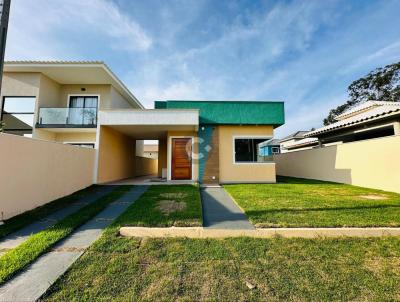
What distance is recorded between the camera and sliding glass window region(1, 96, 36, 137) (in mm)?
10942

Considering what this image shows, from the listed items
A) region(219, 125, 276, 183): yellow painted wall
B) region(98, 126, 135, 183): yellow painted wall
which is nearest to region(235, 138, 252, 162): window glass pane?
region(219, 125, 276, 183): yellow painted wall

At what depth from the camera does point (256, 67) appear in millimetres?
12016

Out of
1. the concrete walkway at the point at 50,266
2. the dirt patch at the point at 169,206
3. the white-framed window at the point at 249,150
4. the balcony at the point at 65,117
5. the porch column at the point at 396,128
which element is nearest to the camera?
the concrete walkway at the point at 50,266

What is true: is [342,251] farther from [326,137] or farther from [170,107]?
[326,137]

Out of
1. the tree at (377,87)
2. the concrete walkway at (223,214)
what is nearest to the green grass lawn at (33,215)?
the concrete walkway at (223,214)

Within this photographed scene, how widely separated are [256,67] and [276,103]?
9.42 feet

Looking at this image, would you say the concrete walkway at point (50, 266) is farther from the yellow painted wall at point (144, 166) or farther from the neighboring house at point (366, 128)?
the yellow painted wall at point (144, 166)

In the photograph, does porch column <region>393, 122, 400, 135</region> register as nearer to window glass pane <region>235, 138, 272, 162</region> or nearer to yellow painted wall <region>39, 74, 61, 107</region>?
window glass pane <region>235, 138, 272, 162</region>

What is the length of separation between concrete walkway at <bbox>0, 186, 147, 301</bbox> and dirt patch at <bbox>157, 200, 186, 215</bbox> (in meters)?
1.31

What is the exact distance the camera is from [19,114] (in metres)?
11.0

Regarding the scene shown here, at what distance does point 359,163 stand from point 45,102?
1679cm

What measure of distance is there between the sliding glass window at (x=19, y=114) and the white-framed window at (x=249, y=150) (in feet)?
37.1

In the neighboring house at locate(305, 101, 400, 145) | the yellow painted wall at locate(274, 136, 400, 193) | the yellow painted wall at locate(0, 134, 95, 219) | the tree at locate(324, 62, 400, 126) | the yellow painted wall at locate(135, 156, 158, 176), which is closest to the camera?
the yellow painted wall at locate(0, 134, 95, 219)

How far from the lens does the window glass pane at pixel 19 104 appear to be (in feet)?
36.0
